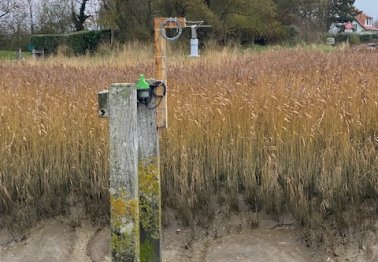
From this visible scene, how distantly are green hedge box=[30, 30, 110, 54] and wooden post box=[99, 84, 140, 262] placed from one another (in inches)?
859

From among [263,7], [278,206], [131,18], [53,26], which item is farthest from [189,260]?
[53,26]

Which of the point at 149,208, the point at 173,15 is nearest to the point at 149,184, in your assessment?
the point at 149,208

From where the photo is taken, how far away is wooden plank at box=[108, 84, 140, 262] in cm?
194

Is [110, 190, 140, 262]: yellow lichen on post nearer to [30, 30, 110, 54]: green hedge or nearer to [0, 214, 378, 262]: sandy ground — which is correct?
[0, 214, 378, 262]: sandy ground

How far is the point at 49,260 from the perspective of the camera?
9.64 ft

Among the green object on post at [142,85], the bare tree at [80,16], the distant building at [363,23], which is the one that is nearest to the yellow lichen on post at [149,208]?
the green object on post at [142,85]

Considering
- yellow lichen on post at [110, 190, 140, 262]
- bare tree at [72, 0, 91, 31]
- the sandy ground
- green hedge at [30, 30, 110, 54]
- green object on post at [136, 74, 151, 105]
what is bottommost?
the sandy ground

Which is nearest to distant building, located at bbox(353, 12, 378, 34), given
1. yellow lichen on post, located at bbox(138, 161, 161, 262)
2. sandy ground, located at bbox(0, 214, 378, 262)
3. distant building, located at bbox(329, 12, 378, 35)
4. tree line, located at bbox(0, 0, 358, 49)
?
distant building, located at bbox(329, 12, 378, 35)

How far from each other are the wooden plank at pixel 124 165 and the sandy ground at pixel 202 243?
968 millimetres

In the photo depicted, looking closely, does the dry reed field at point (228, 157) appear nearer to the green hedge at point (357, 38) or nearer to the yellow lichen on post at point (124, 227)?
the yellow lichen on post at point (124, 227)

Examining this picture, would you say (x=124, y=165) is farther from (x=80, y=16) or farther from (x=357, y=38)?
(x=357, y=38)

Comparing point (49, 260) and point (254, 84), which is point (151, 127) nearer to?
point (49, 260)

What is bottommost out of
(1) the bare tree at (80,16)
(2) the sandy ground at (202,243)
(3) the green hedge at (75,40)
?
(2) the sandy ground at (202,243)

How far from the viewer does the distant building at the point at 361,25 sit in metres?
47.1
